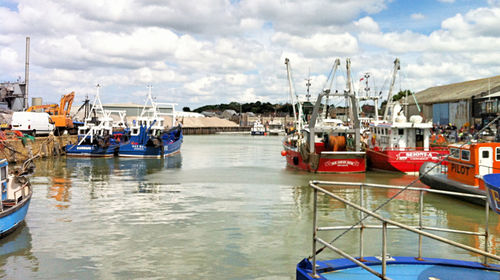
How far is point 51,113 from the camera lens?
6359 centimetres

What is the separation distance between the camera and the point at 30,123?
50.7 meters

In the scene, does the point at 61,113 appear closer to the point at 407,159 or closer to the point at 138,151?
the point at 138,151

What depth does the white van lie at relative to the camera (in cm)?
5028

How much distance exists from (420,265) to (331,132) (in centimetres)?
2663

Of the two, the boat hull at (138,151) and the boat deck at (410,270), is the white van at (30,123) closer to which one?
the boat hull at (138,151)

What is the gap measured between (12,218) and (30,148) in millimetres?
29692

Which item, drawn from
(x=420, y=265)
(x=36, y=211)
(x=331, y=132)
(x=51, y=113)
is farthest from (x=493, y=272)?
(x=51, y=113)

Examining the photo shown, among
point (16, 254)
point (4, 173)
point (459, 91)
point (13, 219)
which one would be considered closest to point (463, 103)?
point (459, 91)

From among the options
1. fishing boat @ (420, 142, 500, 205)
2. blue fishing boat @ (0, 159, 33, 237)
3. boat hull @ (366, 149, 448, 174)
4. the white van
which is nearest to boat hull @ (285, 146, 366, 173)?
boat hull @ (366, 149, 448, 174)

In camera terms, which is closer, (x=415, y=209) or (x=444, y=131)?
(x=415, y=209)

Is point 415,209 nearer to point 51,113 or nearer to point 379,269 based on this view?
point 379,269

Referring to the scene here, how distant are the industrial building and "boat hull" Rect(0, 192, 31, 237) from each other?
38.0 metres

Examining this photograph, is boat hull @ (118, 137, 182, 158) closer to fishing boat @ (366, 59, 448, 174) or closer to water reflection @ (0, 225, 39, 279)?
fishing boat @ (366, 59, 448, 174)

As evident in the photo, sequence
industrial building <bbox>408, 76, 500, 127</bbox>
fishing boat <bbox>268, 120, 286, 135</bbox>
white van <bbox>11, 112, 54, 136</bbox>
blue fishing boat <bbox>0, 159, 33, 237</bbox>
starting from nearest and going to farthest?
blue fishing boat <bbox>0, 159, 33, 237</bbox>
industrial building <bbox>408, 76, 500, 127</bbox>
white van <bbox>11, 112, 54, 136</bbox>
fishing boat <bbox>268, 120, 286, 135</bbox>
